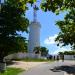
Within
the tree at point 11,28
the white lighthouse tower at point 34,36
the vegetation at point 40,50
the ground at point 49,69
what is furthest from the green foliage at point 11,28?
the white lighthouse tower at point 34,36

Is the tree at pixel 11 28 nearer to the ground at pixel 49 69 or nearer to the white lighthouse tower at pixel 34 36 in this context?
the ground at pixel 49 69

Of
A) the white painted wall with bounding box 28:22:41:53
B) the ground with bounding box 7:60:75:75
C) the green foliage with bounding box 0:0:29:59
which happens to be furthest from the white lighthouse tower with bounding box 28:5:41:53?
the ground with bounding box 7:60:75:75

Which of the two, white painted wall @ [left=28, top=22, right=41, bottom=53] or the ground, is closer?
the ground

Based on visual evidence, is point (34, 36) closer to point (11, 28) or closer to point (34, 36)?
point (34, 36)

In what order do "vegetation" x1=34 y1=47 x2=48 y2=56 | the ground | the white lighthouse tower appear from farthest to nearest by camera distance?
the white lighthouse tower
"vegetation" x1=34 y1=47 x2=48 y2=56
the ground

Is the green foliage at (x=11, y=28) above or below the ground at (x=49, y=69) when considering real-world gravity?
above

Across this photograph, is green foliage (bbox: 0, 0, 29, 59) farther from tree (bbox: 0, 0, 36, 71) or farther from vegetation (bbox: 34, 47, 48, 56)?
vegetation (bbox: 34, 47, 48, 56)

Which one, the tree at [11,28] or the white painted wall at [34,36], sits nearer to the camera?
the tree at [11,28]

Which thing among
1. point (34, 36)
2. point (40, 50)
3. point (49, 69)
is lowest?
point (49, 69)

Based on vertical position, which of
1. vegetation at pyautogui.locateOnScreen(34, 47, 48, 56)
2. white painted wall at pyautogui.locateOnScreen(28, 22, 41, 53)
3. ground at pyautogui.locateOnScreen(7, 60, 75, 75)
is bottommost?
ground at pyautogui.locateOnScreen(7, 60, 75, 75)

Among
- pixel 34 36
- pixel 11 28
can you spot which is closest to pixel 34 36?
pixel 34 36

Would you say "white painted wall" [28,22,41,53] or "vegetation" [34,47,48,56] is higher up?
"white painted wall" [28,22,41,53]

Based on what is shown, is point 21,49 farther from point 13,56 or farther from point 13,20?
point 13,56

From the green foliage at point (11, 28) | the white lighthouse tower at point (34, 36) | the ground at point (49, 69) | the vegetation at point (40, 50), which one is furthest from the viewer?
the white lighthouse tower at point (34, 36)
